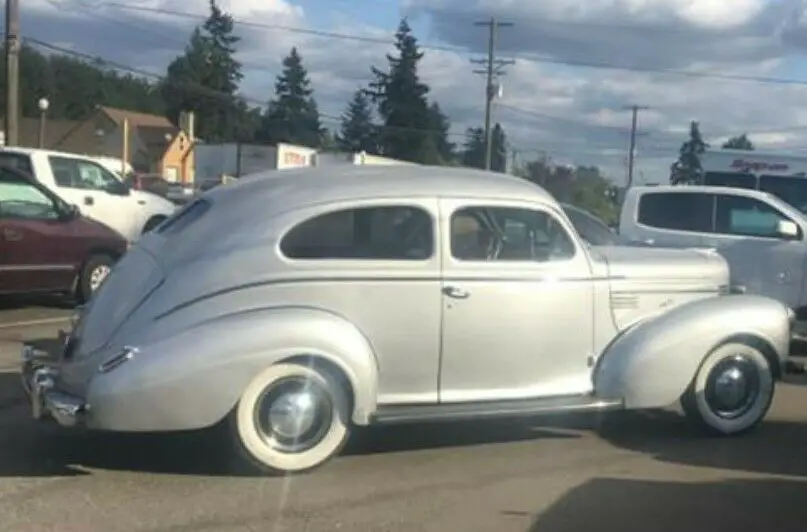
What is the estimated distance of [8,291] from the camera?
46.8 feet

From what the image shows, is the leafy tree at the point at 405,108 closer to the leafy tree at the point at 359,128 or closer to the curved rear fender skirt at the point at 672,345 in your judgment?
the leafy tree at the point at 359,128

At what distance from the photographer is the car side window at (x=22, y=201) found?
14234 millimetres

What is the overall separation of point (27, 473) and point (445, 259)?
2713 millimetres

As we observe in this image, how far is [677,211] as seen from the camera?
14781 millimetres

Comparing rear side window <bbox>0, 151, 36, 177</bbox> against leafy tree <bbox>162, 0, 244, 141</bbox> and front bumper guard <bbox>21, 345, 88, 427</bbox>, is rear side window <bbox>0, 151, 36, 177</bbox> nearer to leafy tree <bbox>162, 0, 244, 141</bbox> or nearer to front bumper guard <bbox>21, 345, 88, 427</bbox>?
front bumper guard <bbox>21, 345, 88, 427</bbox>

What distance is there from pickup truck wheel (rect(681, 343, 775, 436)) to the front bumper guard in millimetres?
3916

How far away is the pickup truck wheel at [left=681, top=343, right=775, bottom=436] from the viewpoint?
331 inches

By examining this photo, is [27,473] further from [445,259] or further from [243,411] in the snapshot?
[445,259]

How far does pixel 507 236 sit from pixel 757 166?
15.4 meters

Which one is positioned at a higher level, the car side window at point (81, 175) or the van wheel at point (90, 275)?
the car side window at point (81, 175)

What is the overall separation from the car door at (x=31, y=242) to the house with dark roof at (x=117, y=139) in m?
75.8

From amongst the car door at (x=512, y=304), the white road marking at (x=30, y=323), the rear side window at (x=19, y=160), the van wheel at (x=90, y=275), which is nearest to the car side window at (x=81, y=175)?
the rear side window at (x=19, y=160)

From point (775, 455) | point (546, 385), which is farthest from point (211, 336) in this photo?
point (775, 455)

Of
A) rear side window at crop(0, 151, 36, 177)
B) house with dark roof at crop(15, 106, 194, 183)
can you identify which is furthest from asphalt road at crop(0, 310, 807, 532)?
house with dark roof at crop(15, 106, 194, 183)
